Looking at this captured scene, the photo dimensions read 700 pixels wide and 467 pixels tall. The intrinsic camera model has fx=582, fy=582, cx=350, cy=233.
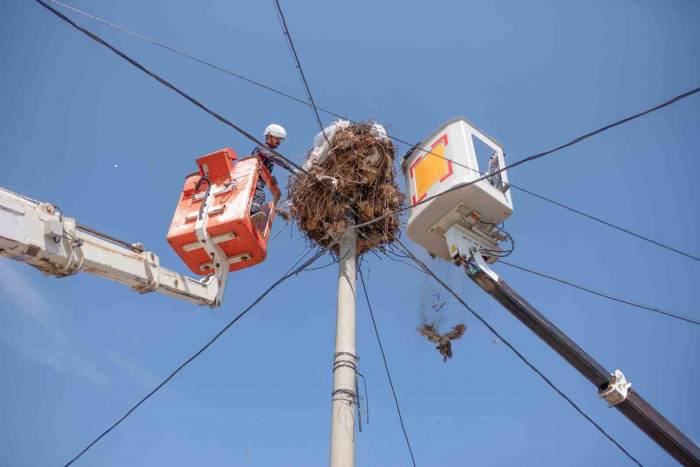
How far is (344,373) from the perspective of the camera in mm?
5750

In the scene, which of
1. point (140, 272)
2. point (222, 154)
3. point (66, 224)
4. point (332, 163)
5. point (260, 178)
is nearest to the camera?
point (66, 224)

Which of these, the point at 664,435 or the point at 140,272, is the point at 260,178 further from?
the point at 664,435

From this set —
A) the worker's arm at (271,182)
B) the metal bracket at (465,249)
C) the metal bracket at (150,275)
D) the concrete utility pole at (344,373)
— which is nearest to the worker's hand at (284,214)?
the worker's arm at (271,182)

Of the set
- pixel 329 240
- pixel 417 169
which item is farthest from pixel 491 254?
pixel 329 240

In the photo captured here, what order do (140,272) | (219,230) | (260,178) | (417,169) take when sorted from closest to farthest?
(140,272) < (219,230) < (260,178) < (417,169)

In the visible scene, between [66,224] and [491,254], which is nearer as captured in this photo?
[66,224]

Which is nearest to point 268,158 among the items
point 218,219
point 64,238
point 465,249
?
point 218,219

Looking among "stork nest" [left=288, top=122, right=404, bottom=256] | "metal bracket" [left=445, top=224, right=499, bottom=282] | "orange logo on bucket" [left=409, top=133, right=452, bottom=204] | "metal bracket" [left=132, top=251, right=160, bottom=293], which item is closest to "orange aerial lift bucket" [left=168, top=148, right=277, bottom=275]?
"metal bracket" [left=132, top=251, right=160, bottom=293]

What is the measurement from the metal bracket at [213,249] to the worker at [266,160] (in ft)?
1.60

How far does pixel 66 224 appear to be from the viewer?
14.8 feet

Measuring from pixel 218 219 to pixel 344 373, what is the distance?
6.47 feet

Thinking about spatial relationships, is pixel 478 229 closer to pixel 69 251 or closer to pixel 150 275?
pixel 150 275

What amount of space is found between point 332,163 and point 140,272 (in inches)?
143

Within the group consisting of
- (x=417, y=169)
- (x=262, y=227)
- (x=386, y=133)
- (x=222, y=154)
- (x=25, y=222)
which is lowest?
(x=25, y=222)
